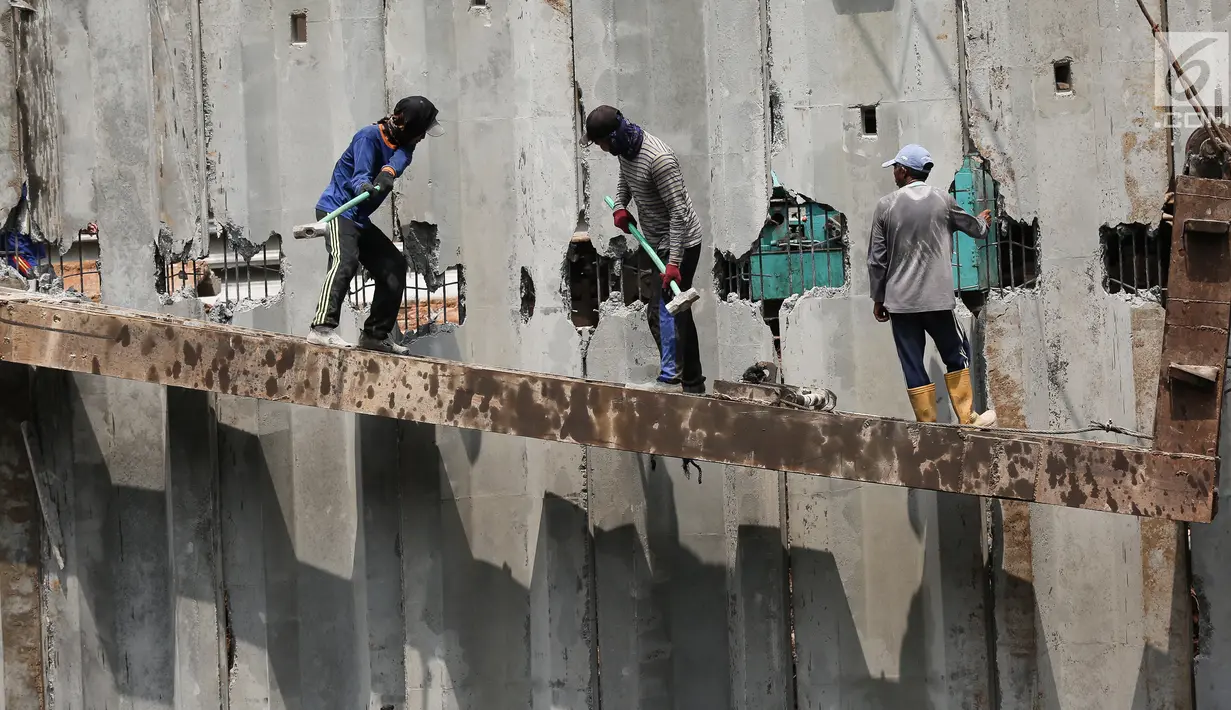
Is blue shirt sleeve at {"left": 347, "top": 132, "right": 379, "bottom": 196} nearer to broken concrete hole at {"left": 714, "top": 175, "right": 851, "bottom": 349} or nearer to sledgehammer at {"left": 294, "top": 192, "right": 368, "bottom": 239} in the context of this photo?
sledgehammer at {"left": 294, "top": 192, "right": 368, "bottom": 239}

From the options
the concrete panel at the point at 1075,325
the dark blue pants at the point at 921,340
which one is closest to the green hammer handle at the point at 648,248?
the dark blue pants at the point at 921,340

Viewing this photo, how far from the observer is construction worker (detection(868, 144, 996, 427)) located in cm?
813

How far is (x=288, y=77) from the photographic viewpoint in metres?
9.21

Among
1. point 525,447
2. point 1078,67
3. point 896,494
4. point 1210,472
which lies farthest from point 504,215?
point 1210,472

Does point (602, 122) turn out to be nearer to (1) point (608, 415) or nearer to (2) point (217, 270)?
(1) point (608, 415)

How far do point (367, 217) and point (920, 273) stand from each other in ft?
10.6

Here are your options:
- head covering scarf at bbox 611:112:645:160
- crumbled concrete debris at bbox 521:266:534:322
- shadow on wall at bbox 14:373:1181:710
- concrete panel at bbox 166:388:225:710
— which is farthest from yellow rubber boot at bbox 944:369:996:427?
concrete panel at bbox 166:388:225:710

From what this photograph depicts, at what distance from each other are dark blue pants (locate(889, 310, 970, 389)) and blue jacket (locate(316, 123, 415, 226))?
3035mm

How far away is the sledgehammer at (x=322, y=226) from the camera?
7.88 metres

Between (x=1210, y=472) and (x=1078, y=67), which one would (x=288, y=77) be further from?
(x=1210, y=472)

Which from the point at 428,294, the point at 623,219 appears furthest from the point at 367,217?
the point at 623,219

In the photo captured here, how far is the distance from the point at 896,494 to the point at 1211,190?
265cm

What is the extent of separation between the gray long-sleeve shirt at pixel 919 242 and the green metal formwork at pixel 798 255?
90 centimetres

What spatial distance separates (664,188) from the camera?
26.8 feet
